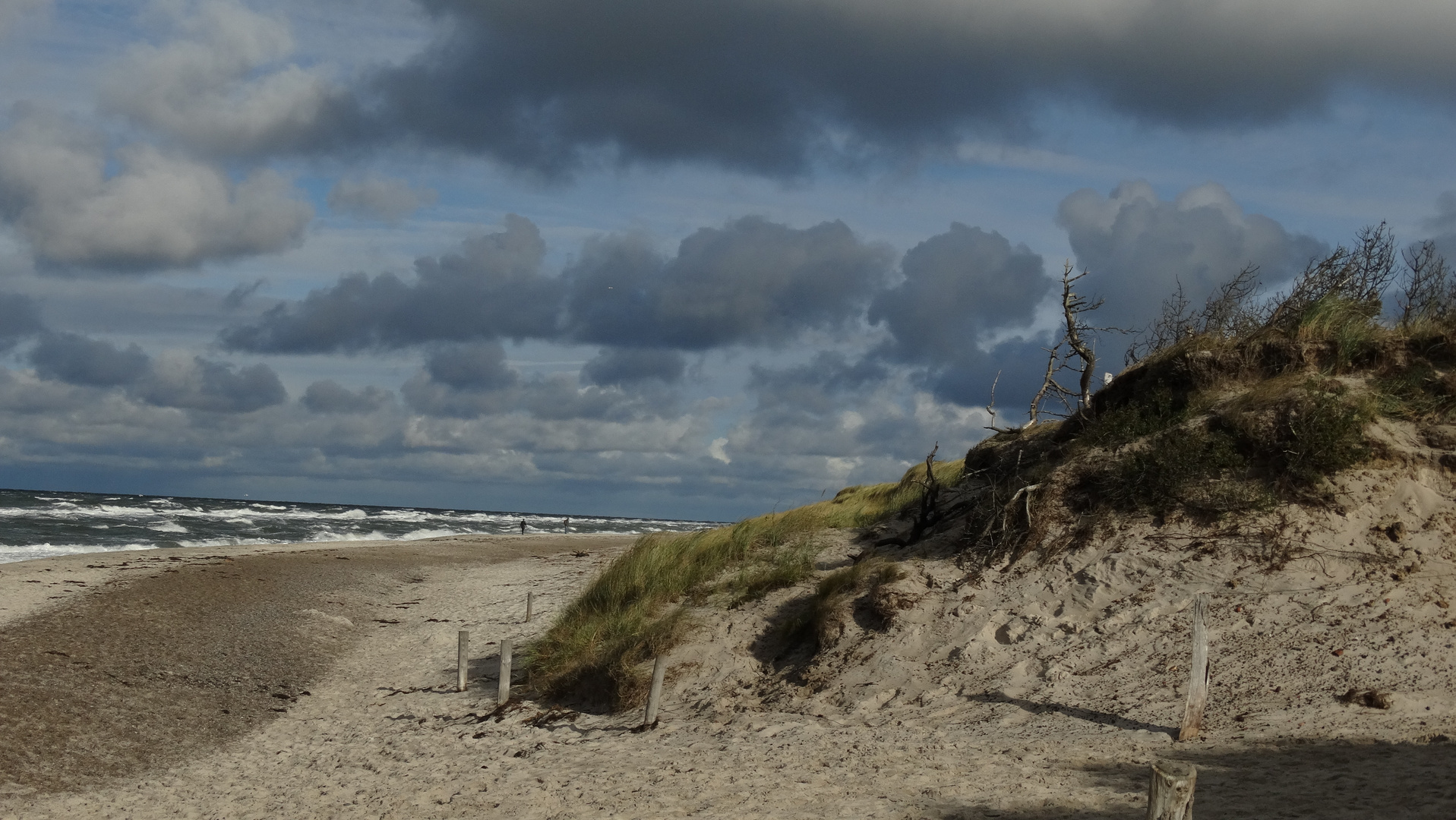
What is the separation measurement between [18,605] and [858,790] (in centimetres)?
1902

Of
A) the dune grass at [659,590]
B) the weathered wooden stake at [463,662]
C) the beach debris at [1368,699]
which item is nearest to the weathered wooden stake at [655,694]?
the dune grass at [659,590]

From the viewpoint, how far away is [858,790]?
9398mm

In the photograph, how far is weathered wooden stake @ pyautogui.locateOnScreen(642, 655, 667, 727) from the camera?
40.5 ft

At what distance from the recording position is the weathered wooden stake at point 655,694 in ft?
40.5

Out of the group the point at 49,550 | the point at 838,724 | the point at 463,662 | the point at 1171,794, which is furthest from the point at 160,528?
the point at 1171,794

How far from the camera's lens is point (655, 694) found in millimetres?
12352

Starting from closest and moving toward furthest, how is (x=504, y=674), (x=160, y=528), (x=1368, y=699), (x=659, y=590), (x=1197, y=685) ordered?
(x=1197, y=685) → (x=1368, y=699) → (x=504, y=674) → (x=659, y=590) → (x=160, y=528)

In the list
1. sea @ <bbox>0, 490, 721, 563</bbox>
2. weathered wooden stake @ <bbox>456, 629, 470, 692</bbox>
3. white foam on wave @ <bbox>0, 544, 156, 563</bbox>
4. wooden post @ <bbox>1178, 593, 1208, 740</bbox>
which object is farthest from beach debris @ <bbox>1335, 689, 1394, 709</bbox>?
white foam on wave @ <bbox>0, 544, 156, 563</bbox>

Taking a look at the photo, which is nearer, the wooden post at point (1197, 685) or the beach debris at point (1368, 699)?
the wooden post at point (1197, 685)

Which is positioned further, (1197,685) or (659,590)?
(659,590)

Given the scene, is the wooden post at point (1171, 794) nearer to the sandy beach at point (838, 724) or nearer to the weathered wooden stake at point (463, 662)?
the sandy beach at point (838, 724)

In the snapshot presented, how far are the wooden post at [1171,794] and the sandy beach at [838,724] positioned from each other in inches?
98.6

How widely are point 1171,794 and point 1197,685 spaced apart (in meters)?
4.53

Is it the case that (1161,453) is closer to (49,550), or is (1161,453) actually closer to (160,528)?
(49,550)
